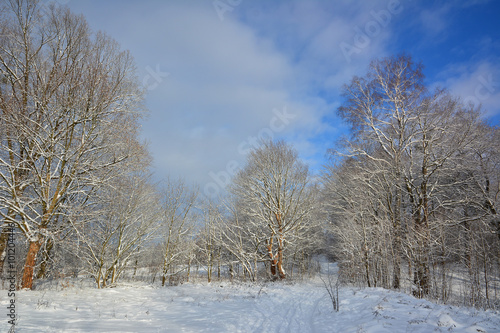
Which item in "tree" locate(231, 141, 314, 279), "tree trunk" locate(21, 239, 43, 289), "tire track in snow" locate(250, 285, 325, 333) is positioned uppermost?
"tree" locate(231, 141, 314, 279)

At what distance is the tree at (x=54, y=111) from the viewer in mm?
8242

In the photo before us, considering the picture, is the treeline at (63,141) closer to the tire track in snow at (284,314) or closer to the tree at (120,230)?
the tree at (120,230)

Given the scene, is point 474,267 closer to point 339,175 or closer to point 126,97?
point 339,175

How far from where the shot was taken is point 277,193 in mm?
17141

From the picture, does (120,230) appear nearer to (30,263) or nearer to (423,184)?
(30,263)

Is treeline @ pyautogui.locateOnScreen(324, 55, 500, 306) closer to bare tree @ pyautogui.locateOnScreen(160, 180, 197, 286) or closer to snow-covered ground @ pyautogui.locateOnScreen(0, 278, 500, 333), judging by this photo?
snow-covered ground @ pyautogui.locateOnScreen(0, 278, 500, 333)

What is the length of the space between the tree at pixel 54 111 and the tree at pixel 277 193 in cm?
965

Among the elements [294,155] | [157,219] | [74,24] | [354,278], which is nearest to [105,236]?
[157,219]

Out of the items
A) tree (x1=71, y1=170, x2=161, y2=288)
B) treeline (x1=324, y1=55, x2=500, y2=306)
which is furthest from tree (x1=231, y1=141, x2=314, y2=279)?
tree (x1=71, y1=170, x2=161, y2=288)

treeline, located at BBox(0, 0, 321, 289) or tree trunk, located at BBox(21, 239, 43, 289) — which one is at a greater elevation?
treeline, located at BBox(0, 0, 321, 289)

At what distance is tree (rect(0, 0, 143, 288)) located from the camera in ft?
27.0

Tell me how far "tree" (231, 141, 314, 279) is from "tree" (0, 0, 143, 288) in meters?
9.65

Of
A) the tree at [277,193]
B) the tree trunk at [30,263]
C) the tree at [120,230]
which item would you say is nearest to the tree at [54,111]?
the tree trunk at [30,263]

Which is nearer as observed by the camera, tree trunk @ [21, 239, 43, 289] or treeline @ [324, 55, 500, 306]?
tree trunk @ [21, 239, 43, 289]
